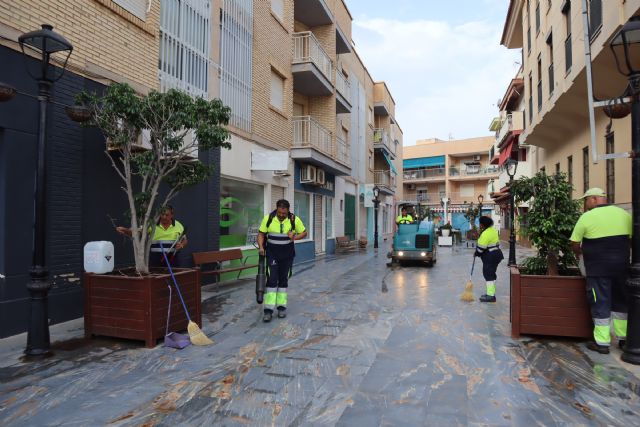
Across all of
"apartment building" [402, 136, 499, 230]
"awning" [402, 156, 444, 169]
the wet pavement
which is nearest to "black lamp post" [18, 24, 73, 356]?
the wet pavement

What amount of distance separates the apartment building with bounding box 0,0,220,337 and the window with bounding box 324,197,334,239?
985 centimetres

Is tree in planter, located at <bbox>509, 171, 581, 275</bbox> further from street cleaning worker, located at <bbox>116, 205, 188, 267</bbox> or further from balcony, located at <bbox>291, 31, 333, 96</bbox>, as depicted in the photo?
balcony, located at <bbox>291, 31, 333, 96</bbox>

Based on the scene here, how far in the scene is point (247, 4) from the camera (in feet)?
36.8

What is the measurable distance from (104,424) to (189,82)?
726cm

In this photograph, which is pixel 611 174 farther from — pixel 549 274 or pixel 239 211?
pixel 239 211

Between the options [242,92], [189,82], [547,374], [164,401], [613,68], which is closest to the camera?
[164,401]

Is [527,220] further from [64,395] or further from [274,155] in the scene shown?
[274,155]

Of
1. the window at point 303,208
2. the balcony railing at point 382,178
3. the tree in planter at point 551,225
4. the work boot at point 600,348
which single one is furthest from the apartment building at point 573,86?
the balcony railing at point 382,178

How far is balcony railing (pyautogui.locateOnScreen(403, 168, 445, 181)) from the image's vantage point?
162ft

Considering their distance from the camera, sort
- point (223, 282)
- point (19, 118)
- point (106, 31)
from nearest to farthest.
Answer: point (19, 118) < point (106, 31) < point (223, 282)

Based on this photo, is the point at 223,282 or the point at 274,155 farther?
the point at 274,155

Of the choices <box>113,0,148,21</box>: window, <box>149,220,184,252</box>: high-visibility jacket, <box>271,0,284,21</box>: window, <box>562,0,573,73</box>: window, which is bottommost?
<box>149,220,184,252</box>: high-visibility jacket

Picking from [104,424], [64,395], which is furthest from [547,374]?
[64,395]

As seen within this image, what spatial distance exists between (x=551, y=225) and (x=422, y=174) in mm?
46422
